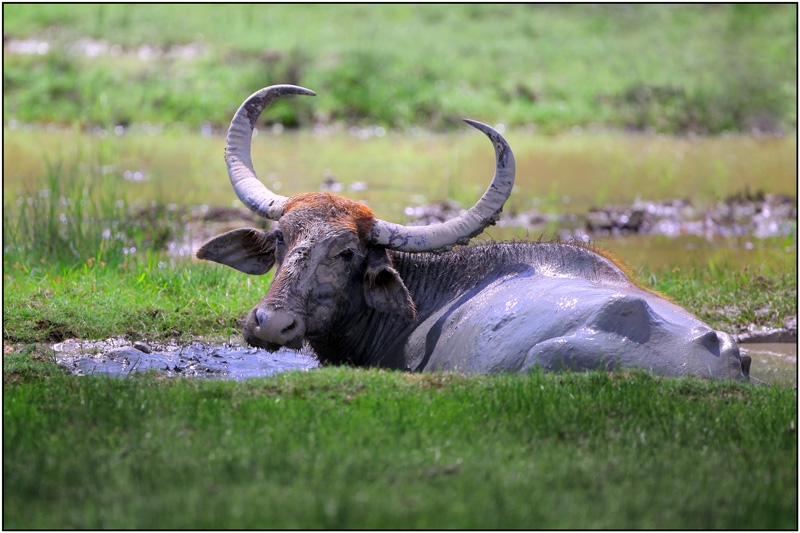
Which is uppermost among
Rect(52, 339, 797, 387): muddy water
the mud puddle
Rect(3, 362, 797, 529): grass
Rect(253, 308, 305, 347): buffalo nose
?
Rect(253, 308, 305, 347): buffalo nose

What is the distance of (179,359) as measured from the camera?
7.69 meters

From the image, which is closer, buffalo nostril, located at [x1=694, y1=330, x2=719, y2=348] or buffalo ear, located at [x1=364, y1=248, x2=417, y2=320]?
buffalo nostril, located at [x1=694, y1=330, x2=719, y2=348]

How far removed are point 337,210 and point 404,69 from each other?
21.0 meters

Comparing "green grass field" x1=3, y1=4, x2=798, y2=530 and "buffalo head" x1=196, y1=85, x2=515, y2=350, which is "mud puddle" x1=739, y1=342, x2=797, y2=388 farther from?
"buffalo head" x1=196, y1=85, x2=515, y2=350

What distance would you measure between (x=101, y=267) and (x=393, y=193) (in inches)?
289

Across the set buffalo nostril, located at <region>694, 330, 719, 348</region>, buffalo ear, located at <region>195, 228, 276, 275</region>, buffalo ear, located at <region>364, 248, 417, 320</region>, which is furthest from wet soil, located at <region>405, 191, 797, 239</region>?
buffalo nostril, located at <region>694, 330, 719, 348</region>

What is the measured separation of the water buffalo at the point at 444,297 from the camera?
6.21 meters

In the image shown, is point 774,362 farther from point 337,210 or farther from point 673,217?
point 673,217

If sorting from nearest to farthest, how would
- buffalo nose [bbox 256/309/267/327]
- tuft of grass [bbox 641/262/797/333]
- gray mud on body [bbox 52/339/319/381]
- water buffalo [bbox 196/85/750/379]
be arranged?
water buffalo [bbox 196/85/750/379] → buffalo nose [bbox 256/309/267/327] → gray mud on body [bbox 52/339/319/381] → tuft of grass [bbox 641/262/797/333]

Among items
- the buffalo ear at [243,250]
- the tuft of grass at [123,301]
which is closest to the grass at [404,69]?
the tuft of grass at [123,301]

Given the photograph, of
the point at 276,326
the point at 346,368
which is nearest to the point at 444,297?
the point at 346,368

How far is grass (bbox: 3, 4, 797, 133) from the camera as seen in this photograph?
24938mm

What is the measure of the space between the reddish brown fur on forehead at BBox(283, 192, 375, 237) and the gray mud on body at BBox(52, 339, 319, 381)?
3.57 feet

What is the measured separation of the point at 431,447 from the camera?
4914 mm
